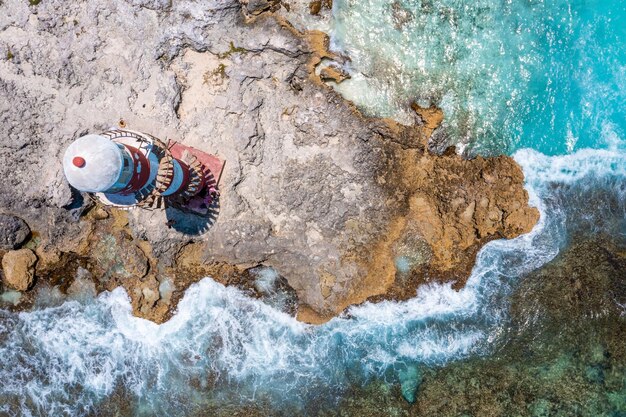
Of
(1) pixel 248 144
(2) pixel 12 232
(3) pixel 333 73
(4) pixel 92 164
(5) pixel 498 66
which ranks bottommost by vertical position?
(2) pixel 12 232

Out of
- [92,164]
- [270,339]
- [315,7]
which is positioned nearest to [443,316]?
[270,339]

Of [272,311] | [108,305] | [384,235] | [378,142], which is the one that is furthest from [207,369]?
[378,142]

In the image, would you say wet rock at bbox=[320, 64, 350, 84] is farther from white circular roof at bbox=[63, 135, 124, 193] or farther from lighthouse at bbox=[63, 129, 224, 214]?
white circular roof at bbox=[63, 135, 124, 193]

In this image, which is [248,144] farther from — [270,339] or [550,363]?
[550,363]

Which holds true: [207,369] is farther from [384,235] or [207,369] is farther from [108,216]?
[384,235]

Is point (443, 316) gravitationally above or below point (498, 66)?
below

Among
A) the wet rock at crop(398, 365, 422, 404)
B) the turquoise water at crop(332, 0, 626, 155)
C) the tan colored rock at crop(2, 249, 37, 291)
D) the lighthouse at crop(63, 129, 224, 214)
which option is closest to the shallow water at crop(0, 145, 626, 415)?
the wet rock at crop(398, 365, 422, 404)

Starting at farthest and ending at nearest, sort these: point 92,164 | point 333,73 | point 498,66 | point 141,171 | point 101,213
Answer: point 498,66
point 101,213
point 333,73
point 141,171
point 92,164

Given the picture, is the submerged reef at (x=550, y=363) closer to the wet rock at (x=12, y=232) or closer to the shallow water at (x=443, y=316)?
the shallow water at (x=443, y=316)
